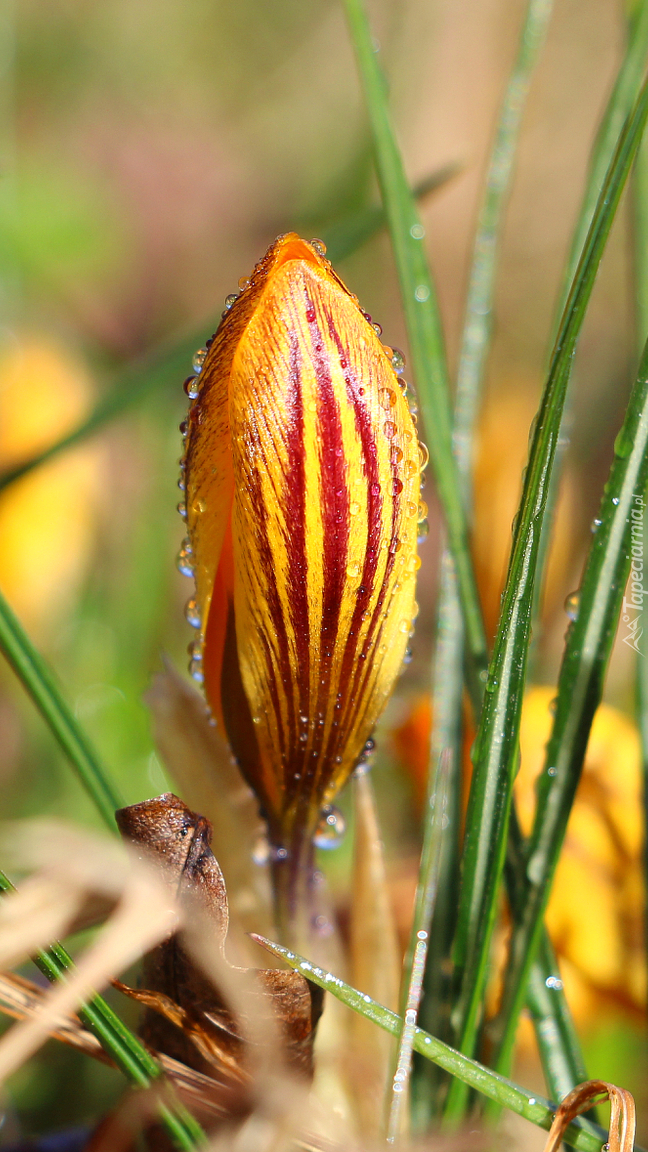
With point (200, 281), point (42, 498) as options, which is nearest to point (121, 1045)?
point (42, 498)

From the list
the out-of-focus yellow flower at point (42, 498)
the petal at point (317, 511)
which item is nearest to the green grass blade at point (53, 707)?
the petal at point (317, 511)

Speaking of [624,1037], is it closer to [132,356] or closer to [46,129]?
[132,356]

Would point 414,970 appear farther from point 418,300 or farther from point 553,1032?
point 418,300

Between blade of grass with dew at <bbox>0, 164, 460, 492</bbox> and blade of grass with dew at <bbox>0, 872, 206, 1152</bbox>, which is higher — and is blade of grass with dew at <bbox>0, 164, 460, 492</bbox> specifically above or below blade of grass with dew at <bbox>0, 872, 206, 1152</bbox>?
above

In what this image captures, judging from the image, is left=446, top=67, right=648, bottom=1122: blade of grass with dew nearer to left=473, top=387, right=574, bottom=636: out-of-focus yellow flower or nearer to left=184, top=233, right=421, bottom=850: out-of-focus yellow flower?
left=184, top=233, right=421, bottom=850: out-of-focus yellow flower

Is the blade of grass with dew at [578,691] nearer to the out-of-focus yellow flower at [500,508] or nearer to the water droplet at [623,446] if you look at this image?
the water droplet at [623,446]

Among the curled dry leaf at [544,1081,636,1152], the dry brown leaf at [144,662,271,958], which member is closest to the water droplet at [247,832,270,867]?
the dry brown leaf at [144,662,271,958]

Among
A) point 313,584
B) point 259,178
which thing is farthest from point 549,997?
point 259,178
